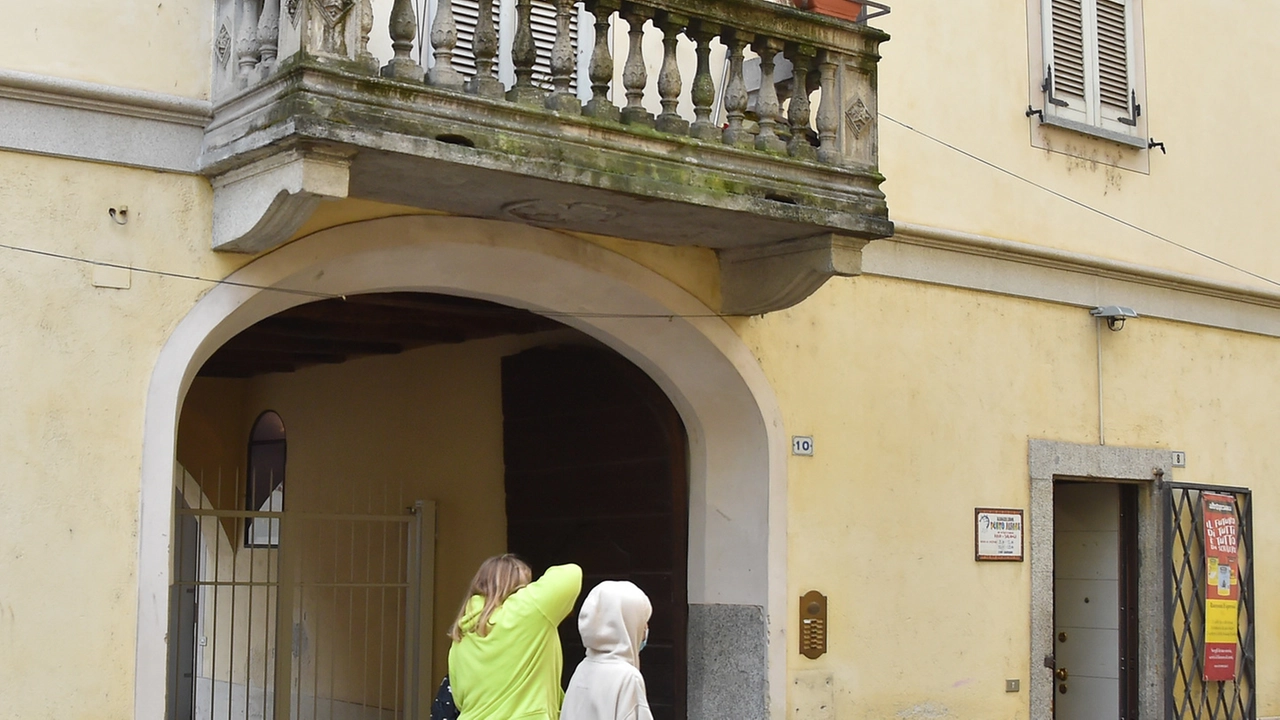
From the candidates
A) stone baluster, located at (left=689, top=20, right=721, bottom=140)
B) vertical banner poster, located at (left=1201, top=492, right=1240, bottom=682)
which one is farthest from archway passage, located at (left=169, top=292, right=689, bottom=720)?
vertical banner poster, located at (left=1201, top=492, right=1240, bottom=682)

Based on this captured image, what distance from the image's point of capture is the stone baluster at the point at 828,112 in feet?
26.1

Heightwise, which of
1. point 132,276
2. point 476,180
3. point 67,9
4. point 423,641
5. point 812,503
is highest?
point 67,9

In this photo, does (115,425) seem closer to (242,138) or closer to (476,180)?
(242,138)

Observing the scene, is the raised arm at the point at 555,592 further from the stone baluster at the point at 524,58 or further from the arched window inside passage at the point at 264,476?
the arched window inside passage at the point at 264,476

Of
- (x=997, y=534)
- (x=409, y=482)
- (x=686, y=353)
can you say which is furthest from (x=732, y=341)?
(x=409, y=482)

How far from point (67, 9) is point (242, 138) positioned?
3.09 ft

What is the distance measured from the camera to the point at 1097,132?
10.3 meters

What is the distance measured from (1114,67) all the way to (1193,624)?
3.71m

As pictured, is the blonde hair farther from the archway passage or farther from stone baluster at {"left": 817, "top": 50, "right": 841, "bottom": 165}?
the archway passage

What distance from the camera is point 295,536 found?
13.0 metres

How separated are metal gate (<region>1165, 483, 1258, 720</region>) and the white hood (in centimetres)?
603

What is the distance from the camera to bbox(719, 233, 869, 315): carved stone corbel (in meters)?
8.05

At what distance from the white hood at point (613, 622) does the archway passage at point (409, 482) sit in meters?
3.73

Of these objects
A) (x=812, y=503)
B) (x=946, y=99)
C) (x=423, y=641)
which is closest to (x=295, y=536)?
(x=423, y=641)
